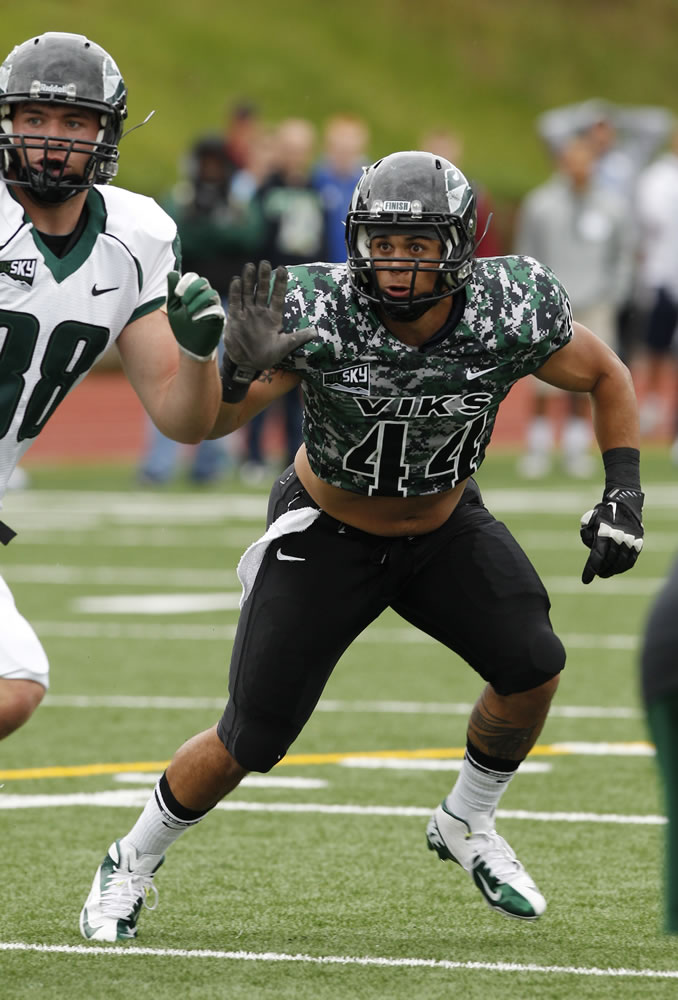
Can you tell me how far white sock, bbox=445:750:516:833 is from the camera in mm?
4711

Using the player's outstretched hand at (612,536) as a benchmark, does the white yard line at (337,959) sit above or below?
below

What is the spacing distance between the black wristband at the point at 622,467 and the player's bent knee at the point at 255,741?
0.90m

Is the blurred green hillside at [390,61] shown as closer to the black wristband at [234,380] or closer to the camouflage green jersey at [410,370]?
the camouflage green jersey at [410,370]

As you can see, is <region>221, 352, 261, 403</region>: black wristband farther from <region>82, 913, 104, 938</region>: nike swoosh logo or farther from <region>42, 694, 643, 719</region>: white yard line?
<region>42, 694, 643, 719</region>: white yard line

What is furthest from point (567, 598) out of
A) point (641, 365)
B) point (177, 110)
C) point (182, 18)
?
point (182, 18)

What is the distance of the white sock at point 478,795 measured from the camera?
4711 millimetres

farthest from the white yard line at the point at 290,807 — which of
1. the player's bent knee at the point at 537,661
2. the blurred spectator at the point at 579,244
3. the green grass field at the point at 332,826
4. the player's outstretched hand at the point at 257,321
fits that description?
the blurred spectator at the point at 579,244

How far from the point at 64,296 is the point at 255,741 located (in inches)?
39.5

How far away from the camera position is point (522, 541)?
1102 cm

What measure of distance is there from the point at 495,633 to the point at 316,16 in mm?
47034

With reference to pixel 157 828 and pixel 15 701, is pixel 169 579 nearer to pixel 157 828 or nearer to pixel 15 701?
pixel 157 828

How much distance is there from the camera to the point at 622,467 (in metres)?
4.58

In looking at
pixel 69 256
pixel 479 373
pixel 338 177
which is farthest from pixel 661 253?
pixel 69 256

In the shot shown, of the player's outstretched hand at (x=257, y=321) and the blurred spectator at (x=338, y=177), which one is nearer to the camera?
the player's outstretched hand at (x=257, y=321)
